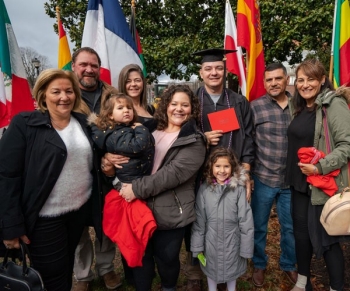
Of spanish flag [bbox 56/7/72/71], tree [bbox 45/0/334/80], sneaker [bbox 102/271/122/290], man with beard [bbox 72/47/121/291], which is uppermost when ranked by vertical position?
tree [bbox 45/0/334/80]

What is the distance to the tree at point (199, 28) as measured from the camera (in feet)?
27.6

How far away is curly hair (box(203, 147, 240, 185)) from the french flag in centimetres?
242

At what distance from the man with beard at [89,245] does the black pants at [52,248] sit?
2.16ft

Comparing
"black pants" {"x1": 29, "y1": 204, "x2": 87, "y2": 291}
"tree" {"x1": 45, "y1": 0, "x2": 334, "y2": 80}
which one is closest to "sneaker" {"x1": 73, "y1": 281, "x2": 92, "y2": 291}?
"black pants" {"x1": 29, "y1": 204, "x2": 87, "y2": 291}

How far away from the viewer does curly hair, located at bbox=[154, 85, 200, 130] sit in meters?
2.46

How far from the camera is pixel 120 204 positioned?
7.45 feet

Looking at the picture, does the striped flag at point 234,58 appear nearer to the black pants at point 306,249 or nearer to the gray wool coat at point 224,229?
the black pants at point 306,249

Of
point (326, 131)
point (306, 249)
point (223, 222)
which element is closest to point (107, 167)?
point (223, 222)

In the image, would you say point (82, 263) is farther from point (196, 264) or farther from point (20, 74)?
point (20, 74)

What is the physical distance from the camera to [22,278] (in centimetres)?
188

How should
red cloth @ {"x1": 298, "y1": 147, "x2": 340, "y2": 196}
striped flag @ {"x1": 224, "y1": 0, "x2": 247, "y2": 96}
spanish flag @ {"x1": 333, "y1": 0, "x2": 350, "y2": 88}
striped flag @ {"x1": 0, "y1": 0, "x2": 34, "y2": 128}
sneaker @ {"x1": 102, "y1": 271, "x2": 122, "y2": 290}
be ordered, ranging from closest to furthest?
red cloth @ {"x1": 298, "y1": 147, "x2": 340, "y2": 196}
sneaker @ {"x1": 102, "y1": 271, "x2": 122, "y2": 290}
striped flag @ {"x1": 0, "y1": 0, "x2": 34, "y2": 128}
spanish flag @ {"x1": 333, "y1": 0, "x2": 350, "y2": 88}
striped flag @ {"x1": 224, "y1": 0, "x2": 247, "y2": 96}

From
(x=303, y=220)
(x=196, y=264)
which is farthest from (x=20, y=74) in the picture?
(x=303, y=220)

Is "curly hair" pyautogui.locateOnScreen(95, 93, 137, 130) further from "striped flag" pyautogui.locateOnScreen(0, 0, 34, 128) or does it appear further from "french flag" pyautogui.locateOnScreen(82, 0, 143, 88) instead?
"striped flag" pyautogui.locateOnScreen(0, 0, 34, 128)

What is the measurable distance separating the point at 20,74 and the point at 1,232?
9.89ft
